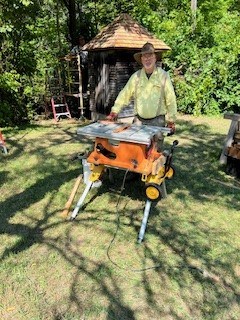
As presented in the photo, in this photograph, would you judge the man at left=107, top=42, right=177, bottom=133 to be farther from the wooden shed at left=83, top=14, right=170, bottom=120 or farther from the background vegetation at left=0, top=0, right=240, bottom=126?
the wooden shed at left=83, top=14, right=170, bottom=120

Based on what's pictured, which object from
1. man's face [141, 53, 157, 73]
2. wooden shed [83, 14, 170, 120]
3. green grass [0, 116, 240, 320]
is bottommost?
green grass [0, 116, 240, 320]

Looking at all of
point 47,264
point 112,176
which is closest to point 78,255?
point 47,264

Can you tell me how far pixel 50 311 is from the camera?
2818 mm

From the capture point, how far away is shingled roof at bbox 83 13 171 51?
9469mm

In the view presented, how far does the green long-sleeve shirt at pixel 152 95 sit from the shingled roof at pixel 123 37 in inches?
218

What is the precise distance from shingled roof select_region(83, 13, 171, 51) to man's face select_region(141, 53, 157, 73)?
5666mm

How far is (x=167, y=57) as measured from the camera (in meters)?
11.6

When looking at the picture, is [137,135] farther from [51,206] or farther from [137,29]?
[137,29]

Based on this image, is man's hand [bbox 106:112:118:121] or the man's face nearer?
the man's face

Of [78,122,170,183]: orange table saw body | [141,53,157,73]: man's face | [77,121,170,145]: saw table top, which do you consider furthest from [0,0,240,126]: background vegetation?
[78,122,170,183]: orange table saw body

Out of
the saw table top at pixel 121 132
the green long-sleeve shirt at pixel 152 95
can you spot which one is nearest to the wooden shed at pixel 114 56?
the green long-sleeve shirt at pixel 152 95

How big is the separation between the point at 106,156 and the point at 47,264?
52.4 inches

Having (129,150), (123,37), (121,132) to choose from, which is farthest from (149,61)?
(123,37)

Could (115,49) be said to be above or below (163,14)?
below
